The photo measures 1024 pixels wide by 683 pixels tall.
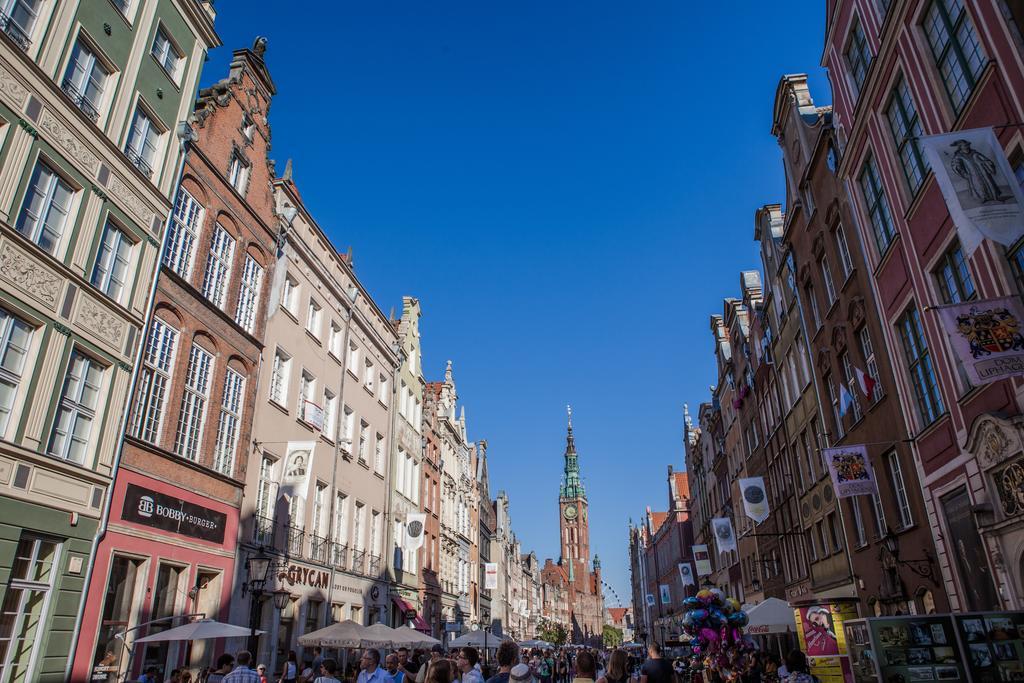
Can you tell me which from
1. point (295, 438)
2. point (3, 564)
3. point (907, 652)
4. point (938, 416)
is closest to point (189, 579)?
point (3, 564)

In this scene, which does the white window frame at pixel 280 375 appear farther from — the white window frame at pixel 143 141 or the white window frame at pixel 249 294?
the white window frame at pixel 143 141

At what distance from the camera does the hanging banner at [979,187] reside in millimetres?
8969

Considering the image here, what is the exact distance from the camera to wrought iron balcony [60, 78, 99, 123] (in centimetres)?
1467

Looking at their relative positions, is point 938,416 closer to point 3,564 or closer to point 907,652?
point 907,652

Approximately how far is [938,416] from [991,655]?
6539mm

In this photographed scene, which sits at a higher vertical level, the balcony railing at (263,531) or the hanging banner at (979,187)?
the hanging banner at (979,187)

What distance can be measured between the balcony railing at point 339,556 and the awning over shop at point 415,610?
5.66 meters

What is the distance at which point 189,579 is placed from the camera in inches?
658

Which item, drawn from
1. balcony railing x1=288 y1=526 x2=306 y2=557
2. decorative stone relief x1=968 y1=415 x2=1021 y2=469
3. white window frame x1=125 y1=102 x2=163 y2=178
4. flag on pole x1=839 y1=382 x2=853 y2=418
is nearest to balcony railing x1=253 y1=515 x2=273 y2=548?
balcony railing x1=288 y1=526 x2=306 y2=557

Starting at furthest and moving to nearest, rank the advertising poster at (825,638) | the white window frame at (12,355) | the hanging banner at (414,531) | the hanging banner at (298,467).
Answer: the hanging banner at (414,531) < the hanging banner at (298,467) < the advertising poster at (825,638) < the white window frame at (12,355)

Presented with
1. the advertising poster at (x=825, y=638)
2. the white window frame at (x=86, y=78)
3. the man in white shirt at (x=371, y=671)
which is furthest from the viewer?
the advertising poster at (x=825, y=638)

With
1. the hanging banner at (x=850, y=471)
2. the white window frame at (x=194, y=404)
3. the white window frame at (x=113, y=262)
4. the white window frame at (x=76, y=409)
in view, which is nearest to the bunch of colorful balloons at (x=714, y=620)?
the hanging banner at (x=850, y=471)

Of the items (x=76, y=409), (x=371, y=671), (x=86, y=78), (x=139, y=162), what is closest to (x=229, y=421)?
(x=76, y=409)

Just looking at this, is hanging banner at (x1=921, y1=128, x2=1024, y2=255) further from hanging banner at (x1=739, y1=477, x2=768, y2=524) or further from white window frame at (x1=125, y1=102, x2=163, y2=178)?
hanging banner at (x1=739, y1=477, x2=768, y2=524)
